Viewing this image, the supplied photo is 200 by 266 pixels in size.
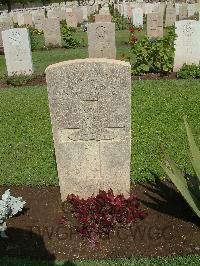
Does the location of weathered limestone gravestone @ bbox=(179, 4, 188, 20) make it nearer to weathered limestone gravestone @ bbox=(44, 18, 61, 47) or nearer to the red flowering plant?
weathered limestone gravestone @ bbox=(44, 18, 61, 47)

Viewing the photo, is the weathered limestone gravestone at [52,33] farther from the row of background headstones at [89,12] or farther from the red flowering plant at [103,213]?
the red flowering plant at [103,213]

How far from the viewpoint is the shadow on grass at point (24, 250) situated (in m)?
3.71

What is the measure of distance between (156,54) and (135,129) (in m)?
4.30

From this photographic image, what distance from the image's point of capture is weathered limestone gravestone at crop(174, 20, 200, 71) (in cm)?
1013

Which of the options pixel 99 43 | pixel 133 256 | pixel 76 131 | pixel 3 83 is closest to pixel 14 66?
pixel 3 83

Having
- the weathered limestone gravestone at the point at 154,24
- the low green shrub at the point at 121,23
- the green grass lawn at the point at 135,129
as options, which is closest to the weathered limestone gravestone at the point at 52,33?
the weathered limestone gravestone at the point at 154,24

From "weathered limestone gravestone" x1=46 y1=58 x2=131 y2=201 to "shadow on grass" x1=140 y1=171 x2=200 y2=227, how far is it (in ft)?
1.35

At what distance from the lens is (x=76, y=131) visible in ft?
13.6

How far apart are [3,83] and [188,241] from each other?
8375 millimetres

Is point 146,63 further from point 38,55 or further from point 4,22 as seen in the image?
point 4,22

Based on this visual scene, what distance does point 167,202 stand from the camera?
4.58 metres

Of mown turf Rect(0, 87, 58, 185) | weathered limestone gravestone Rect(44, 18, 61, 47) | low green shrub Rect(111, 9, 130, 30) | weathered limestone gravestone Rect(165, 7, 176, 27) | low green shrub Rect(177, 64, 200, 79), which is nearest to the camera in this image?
mown turf Rect(0, 87, 58, 185)

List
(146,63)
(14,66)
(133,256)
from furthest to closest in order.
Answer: (14,66) → (146,63) → (133,256)

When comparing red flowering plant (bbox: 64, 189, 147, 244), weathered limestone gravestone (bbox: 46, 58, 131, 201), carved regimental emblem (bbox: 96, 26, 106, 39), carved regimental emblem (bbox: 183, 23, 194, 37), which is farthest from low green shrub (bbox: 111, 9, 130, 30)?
red flowering plant (bbox: 64, 189, 147, 244)
